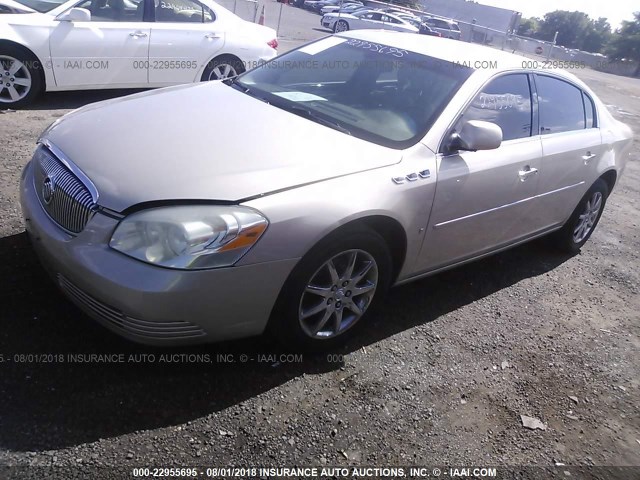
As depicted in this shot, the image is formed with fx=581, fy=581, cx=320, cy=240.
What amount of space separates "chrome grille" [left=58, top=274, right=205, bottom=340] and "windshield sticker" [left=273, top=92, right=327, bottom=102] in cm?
176

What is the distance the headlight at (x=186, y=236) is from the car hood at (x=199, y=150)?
80 mm

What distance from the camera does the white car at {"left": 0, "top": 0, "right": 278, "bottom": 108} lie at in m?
6.45

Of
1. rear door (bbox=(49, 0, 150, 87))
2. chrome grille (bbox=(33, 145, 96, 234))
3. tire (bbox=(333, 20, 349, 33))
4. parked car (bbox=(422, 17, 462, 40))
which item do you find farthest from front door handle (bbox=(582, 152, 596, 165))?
parked car (bbox=(422, 17, 462, 40))

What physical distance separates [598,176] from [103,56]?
5.52 m

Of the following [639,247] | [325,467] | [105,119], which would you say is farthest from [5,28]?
[639,247]

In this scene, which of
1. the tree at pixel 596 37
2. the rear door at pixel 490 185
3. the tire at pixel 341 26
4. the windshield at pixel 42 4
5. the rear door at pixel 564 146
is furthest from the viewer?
the tree at pixel 596 37

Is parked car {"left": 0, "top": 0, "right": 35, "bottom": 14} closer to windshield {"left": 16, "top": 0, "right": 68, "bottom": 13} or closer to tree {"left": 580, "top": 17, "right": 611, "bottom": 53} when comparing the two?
windshield {"left": 16, "top": 0, "right": 68, "bottom": 13}

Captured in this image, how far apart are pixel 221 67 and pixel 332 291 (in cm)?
572

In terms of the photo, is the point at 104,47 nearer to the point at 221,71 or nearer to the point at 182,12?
the point at 182,12

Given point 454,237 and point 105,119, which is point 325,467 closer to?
point 454,237

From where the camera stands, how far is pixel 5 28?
20.6ft

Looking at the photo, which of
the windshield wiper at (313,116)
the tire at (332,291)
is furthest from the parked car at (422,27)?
the tire at (332,291)

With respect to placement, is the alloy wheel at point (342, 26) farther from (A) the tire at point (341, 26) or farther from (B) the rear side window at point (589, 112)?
(B) the rear side window at point (589, 112)

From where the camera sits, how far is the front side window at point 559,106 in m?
4.18
